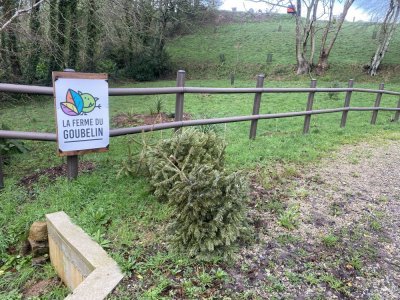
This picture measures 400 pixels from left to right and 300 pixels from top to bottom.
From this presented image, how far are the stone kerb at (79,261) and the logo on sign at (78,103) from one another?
0.95m

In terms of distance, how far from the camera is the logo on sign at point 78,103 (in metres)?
2.97

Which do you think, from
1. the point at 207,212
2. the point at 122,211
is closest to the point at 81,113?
the point at 122,211

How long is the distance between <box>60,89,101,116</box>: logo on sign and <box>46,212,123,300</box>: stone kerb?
37.4 inches

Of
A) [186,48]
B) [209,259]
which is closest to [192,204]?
[209,259]

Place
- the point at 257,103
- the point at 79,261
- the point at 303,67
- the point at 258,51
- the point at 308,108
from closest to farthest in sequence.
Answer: the point at 79,261 → the point at 257,103 → the point at 308,108 → the point at 303,67 → the point at 258,51

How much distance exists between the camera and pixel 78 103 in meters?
3.05

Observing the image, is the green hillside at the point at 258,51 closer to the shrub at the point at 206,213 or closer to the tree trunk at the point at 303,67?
the tree trunk at the point at 303,67

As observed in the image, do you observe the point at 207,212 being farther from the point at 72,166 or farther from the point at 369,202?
the point at 369,202

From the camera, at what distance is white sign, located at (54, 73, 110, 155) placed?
2947 mm

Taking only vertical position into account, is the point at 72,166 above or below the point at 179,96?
below

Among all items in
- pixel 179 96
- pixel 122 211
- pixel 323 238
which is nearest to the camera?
pixel 323 238

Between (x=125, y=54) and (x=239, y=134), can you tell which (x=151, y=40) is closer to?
(x=125, y=54)

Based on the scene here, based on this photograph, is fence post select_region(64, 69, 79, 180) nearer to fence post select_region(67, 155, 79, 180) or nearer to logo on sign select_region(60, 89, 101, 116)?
fence post select_region(67, 155, 79, 180)

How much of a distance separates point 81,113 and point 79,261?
1.42 m
